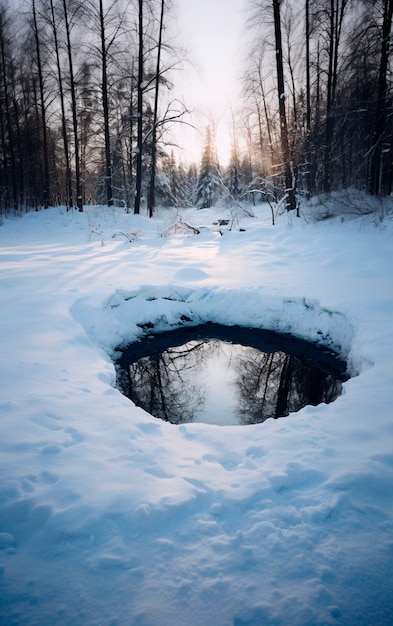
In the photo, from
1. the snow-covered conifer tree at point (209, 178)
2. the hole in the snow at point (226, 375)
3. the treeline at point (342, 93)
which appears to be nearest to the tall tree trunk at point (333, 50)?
the treeline at point (342, 93)

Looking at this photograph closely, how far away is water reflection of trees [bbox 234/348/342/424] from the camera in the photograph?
4520mm

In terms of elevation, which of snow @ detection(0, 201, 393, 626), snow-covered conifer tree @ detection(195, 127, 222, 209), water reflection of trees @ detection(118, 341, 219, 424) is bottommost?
water reflection of trees @ detection(118, 341, 219, 424)

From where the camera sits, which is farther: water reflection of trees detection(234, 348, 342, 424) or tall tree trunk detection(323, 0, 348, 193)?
tall tree trunk detection(323, 0, 348, 193)

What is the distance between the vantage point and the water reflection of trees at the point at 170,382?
14.9ft

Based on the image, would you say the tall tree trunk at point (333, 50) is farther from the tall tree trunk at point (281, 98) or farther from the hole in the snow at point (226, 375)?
the hole in the snow at point (226, 375)

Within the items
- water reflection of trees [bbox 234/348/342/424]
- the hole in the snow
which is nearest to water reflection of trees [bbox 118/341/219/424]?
the hole in the snow

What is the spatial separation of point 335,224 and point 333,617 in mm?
9639

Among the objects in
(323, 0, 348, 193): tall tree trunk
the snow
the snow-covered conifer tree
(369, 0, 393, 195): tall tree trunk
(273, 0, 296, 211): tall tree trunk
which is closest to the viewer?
the snow

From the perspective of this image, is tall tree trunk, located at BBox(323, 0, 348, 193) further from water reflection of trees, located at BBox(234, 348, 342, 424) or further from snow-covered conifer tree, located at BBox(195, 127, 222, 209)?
snow-covered conifer tree, located at BBox(195, 127, 222, 209)

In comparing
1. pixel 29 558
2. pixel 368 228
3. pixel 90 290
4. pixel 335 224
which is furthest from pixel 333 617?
pixel 335 224

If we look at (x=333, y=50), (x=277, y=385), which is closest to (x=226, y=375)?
(x=277, y=385)

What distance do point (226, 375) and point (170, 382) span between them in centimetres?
96

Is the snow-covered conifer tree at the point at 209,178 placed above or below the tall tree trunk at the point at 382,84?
above

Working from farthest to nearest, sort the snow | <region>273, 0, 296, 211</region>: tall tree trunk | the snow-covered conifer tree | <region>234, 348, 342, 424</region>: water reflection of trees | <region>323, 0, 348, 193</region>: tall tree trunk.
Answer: the snow-covered conifer tree < <region>323, 0, 348, 193</region>: tall tree trunk < <region>273, 0, 296, 211</region>: tall tree trunk < <region>234, 348, 342, 424</region>: water reflection of trees < the snow
